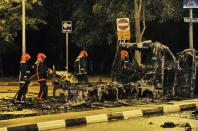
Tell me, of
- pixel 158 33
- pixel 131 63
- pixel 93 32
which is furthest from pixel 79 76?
pixel 158 33

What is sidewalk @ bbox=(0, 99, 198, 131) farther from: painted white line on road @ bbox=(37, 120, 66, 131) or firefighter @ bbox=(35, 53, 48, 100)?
firefighter @ bbox=(35, 53, 48, 100)

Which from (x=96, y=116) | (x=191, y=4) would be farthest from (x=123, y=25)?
(x=96, y=116)

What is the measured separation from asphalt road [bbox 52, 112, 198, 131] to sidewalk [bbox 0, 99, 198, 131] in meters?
0.37

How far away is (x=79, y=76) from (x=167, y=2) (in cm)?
1009

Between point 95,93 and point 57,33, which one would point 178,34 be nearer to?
point 57,33

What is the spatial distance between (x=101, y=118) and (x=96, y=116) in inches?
5.4

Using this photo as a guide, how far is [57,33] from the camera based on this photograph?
43.4 m

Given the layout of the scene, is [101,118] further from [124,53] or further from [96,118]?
[124,53]

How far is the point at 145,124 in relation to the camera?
14641 millimetres

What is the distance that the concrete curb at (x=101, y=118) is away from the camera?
1360cm

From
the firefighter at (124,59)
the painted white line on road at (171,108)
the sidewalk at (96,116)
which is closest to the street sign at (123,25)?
the firefighter at (124,59)

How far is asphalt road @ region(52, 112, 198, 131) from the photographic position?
13.8m

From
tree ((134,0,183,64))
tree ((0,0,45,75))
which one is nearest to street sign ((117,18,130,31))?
tree ((134,0,183,64))

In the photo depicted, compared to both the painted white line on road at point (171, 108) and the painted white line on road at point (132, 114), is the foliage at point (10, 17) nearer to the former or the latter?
the painted white line on road at point (171, 108)
